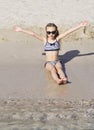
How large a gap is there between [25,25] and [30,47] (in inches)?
42.5

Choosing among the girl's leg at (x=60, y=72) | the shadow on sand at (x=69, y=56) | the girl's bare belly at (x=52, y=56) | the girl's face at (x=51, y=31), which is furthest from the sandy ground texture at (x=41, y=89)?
the girl's face at (x=51, y=31)

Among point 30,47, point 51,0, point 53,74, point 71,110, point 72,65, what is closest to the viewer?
point 71,110

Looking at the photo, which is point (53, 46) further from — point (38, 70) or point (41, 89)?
point (41, 89)

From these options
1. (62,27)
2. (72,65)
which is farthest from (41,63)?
(62,27)

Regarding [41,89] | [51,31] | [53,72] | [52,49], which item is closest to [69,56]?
[52,49]

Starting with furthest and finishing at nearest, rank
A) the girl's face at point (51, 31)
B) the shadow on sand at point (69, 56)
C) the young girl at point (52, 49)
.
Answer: the shadow on sand at point (69, 56)
the girl's face at point (51, 31)
the young girl at point (52, 49)

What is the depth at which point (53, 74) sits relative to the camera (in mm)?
8320

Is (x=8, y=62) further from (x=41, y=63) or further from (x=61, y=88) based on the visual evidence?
(x=61, y=88)

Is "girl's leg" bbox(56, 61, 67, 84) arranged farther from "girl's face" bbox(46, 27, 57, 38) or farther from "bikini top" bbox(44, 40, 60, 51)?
"girl's face" bbox(46, 27, 57, 38)

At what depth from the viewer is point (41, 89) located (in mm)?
7930

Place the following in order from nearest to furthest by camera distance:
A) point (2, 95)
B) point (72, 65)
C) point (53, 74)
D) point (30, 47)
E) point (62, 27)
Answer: point (2, 95), point (53, 74), point (72, 65), point (30, 47), point (62, 27)

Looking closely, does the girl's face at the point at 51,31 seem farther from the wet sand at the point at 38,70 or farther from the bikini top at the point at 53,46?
the wet sand at the point at 38,70

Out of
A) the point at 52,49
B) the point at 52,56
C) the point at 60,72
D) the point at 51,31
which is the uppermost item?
the point at 51,31

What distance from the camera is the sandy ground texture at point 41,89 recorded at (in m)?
6.93
